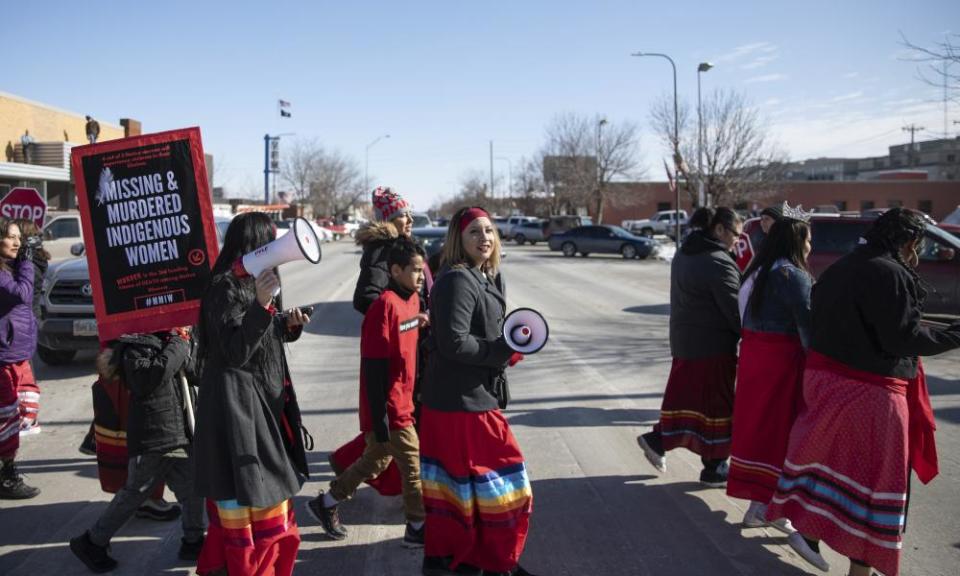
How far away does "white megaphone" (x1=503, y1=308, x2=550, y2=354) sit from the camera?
11.2 ft

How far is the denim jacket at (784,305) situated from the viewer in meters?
4.21

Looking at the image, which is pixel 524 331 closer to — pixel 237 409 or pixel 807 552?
pixel 237 409

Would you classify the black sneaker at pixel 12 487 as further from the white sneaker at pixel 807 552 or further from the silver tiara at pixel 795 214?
the silver tiara at pixel 795 214

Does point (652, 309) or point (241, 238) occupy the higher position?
point (241, 238)

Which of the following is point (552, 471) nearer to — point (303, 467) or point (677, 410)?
point (677, 410)

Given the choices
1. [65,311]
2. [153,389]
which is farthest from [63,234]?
[153,389]

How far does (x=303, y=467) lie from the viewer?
3.60m

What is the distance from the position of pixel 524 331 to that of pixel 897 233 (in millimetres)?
1888

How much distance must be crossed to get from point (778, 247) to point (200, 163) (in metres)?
3.19

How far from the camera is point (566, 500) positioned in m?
5.05

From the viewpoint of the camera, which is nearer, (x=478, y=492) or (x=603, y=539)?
(x=478, y=492)

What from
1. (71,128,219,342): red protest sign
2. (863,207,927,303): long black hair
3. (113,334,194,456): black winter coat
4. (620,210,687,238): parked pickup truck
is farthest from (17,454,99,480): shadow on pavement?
(620,210,687,238): parked pickup truck

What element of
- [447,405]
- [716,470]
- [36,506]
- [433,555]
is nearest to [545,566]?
[433,555]

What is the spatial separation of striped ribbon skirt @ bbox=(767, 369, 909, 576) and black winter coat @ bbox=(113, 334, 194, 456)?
316cm
